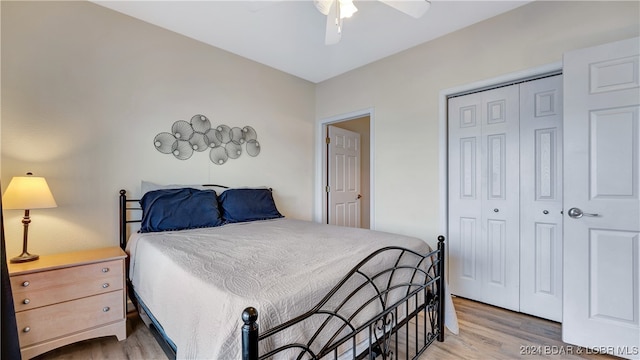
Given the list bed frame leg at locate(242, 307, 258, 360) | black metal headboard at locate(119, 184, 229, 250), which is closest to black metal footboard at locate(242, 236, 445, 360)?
bed frame leg at locate(242, 307, 258, 360)

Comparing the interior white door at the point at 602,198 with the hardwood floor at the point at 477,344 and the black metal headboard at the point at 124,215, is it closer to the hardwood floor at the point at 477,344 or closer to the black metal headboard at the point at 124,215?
the hardwood floor at the point at 477,344

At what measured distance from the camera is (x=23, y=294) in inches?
63.8

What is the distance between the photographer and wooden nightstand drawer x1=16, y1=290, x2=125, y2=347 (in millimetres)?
1642

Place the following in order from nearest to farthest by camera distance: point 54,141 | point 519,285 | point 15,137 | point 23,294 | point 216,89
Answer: point 23,294, point 15,137, point 54,141, point 519,285, point 216,89

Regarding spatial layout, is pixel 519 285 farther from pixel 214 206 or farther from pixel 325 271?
pixel 214 206

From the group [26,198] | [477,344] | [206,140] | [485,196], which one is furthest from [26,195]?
[485,196]

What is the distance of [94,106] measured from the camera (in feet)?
7.48

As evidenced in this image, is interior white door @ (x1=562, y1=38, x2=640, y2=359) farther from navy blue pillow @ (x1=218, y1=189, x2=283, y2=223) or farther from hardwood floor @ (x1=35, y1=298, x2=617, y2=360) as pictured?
navy blue pillow @ (x1=218, y1=189, x2=283, y2=223)

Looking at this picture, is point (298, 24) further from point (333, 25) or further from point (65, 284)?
point (65, 284)

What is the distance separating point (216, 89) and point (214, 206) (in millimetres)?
1343

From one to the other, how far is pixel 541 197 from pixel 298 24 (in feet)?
8.67

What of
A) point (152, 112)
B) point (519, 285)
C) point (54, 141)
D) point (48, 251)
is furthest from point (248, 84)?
point (519, 285)

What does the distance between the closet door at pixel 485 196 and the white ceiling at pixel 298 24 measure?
0.75 m

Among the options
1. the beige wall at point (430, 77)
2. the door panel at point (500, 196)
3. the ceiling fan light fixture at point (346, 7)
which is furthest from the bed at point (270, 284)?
the ceiling fan light fixture at point (346, 7)
